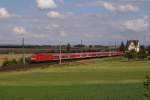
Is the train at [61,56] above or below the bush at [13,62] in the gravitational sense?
above

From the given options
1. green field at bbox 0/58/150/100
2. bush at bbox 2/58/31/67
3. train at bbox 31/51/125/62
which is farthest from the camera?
train at bbox 31/51/125/62

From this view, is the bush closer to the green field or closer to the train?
the train

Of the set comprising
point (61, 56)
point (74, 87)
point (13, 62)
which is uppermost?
point (61, 56)

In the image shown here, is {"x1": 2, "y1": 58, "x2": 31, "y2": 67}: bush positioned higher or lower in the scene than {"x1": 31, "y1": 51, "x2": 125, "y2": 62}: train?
lower

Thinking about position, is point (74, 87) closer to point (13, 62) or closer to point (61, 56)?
point (13, 62)

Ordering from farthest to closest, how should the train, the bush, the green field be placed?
1. the train
2. the bush
3. the green field

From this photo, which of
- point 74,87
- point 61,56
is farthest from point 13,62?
point 74,87

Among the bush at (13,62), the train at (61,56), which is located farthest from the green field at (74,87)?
the train at (61,56)

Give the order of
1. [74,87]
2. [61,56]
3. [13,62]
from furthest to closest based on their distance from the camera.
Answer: [61,56] → [13,62] → [74,87]

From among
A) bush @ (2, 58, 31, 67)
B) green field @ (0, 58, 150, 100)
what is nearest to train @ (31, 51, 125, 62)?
bush @ (2, 58, 31, 67)

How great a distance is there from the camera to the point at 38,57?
8025 cm

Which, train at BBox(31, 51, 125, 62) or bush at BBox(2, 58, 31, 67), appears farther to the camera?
train at BBox(31, 51, 125, 62)

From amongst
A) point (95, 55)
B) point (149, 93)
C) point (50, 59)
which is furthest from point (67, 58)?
point (149, 93)

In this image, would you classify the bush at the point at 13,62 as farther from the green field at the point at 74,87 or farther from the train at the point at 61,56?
the green field at the point at 74,87
